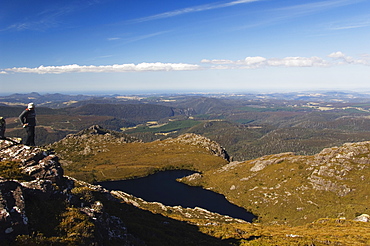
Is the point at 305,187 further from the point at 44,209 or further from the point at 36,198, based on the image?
the point at 36,198

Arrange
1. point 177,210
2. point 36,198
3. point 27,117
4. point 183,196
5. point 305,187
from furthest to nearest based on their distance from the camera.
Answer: point 183,196
point 305,187
point 177,210
point 27,117
point 36,198

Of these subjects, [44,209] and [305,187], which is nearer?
[44,209]

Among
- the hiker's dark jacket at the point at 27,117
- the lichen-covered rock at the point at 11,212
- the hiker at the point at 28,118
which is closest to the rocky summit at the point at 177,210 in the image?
the lichen-covered rock at the point at 11,212

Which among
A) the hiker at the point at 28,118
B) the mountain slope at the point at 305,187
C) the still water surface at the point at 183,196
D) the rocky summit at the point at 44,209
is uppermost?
the hiker at the point at 28,118

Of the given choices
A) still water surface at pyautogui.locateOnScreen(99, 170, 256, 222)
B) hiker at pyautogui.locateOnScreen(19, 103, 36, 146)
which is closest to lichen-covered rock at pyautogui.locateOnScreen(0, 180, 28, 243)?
hiker at pyautogui.locateOnScreen(19, 103, 36, 146)

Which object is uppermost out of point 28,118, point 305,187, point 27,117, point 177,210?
point 27,117

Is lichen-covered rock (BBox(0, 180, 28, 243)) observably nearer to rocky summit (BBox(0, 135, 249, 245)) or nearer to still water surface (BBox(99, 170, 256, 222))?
rocky summit (BBox(0, 135, 249, 245))

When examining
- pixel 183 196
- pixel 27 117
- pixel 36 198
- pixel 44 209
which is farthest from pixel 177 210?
pixel 44 209

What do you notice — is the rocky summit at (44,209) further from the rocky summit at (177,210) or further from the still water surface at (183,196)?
the still water surface at (183,196)

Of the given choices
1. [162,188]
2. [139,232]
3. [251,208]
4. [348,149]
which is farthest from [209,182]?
[139,232]

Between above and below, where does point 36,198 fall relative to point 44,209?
above

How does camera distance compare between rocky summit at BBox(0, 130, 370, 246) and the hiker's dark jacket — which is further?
the hiker's dark jacket
